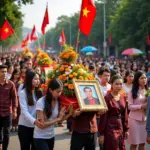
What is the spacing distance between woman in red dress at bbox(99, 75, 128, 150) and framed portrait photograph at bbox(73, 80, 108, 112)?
0.43 meters

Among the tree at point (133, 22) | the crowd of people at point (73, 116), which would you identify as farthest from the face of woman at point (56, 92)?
the tree at point (133, 22)

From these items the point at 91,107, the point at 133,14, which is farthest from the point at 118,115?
the point at 133,14

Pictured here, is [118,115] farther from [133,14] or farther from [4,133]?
[133,14]

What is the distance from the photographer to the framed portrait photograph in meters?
5.23

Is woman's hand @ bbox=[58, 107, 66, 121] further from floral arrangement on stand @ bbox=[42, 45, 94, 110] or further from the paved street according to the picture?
the paved street

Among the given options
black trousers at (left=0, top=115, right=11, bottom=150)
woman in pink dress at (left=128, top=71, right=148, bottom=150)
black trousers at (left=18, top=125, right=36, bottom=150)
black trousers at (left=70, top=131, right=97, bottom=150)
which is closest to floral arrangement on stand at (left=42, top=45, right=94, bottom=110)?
black trousers at (left=70, top=131, right=97, bottom=150)

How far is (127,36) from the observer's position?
43375 millimetres

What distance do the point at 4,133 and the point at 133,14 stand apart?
121 feet

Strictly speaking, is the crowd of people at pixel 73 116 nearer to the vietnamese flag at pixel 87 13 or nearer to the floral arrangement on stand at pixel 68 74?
the floral arrangement on stand at pixel 68 74

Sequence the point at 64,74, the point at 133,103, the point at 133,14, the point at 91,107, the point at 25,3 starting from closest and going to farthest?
the point at 91,107 → the point at 64,74 → the point at 133,103 → the point at 25,3 → the point at 133,14

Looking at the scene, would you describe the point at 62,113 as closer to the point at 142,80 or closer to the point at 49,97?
the point at 49,97

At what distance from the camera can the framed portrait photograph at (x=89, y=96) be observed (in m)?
5.23

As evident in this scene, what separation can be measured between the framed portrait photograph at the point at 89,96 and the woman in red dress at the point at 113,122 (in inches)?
16.8

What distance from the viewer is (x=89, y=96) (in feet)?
17.6
